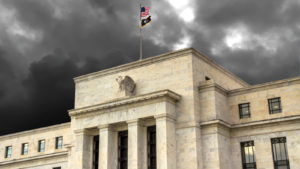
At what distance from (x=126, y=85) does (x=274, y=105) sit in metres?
14.8

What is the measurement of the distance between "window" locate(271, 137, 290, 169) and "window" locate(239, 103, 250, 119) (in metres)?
3.64

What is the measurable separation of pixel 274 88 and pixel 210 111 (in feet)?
21.1

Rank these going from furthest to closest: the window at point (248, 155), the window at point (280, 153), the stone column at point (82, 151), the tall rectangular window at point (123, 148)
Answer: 1. the stone column at point (82, 151)
2. the tall rectangular window at point (123, 148)
3. the window at point (248, 155)
4. the window at point (280, 153)

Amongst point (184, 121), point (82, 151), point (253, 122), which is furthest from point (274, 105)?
point (82, 151)

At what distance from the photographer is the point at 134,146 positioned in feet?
135

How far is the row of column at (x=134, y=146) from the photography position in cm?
3941

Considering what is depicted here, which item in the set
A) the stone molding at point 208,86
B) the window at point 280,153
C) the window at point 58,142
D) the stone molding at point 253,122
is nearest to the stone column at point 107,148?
the stone molding at point 253,122

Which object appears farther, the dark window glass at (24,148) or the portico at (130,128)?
the dark window glass at (24,148)

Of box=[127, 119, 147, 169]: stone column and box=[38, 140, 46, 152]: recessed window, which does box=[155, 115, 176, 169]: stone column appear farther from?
box=[38, 140, 46, 152]: recessed window

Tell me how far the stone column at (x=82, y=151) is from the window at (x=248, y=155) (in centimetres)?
1559

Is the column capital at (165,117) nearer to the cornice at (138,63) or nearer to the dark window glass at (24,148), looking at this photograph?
the cornice at (138,63)

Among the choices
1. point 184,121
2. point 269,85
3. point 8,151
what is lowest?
point 8,151

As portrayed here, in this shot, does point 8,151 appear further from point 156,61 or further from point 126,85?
point 156,61

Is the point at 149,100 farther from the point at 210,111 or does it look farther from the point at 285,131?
the point at 285,131
